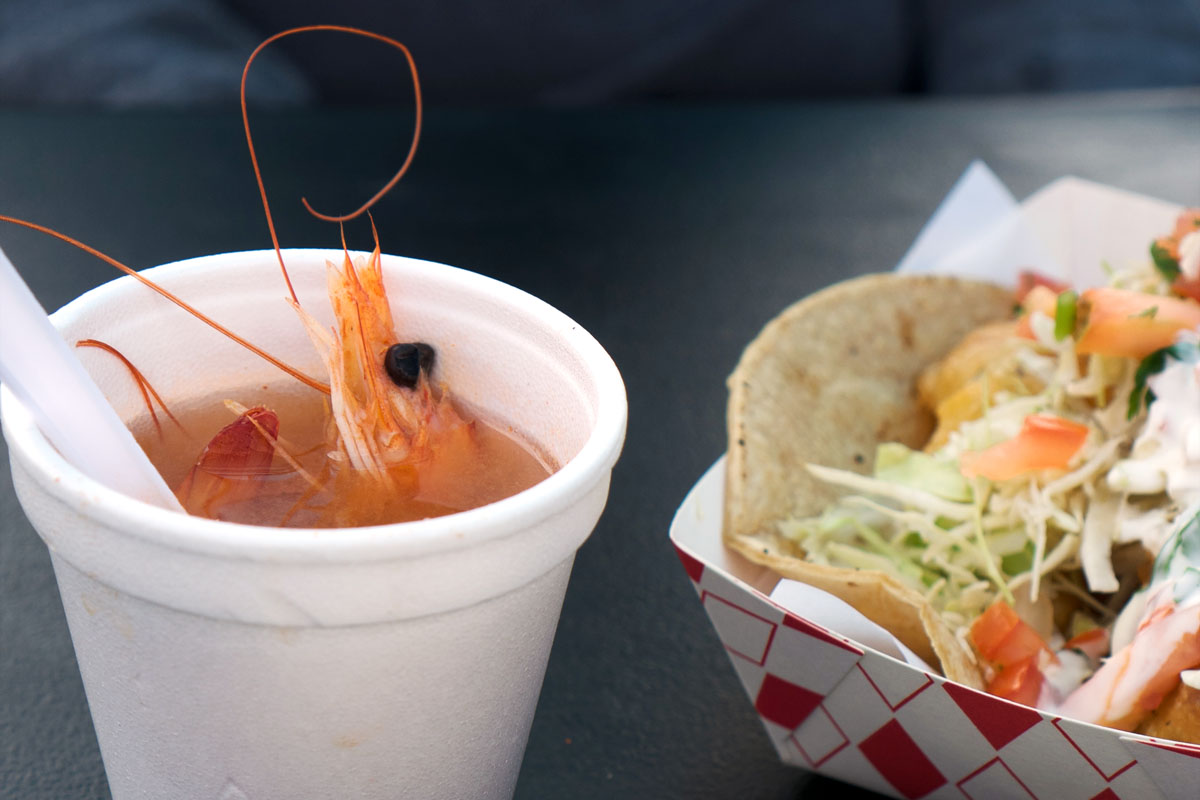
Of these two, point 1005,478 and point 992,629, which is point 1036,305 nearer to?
point 1005,478

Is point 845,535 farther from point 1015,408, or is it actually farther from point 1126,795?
point 1126,795

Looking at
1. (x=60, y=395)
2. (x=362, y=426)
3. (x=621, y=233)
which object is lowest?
(x=621, y=233)

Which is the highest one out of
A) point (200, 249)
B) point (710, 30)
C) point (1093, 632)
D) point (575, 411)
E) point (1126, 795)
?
point (575, 411)

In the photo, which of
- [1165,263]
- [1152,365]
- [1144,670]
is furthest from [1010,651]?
[1165,263]

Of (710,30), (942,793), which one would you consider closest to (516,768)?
(942,793)

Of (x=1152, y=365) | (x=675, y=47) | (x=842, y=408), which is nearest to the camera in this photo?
(x=1152, y=365)

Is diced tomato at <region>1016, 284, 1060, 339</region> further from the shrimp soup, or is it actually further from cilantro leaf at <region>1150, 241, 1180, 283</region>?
the shrimp soup
